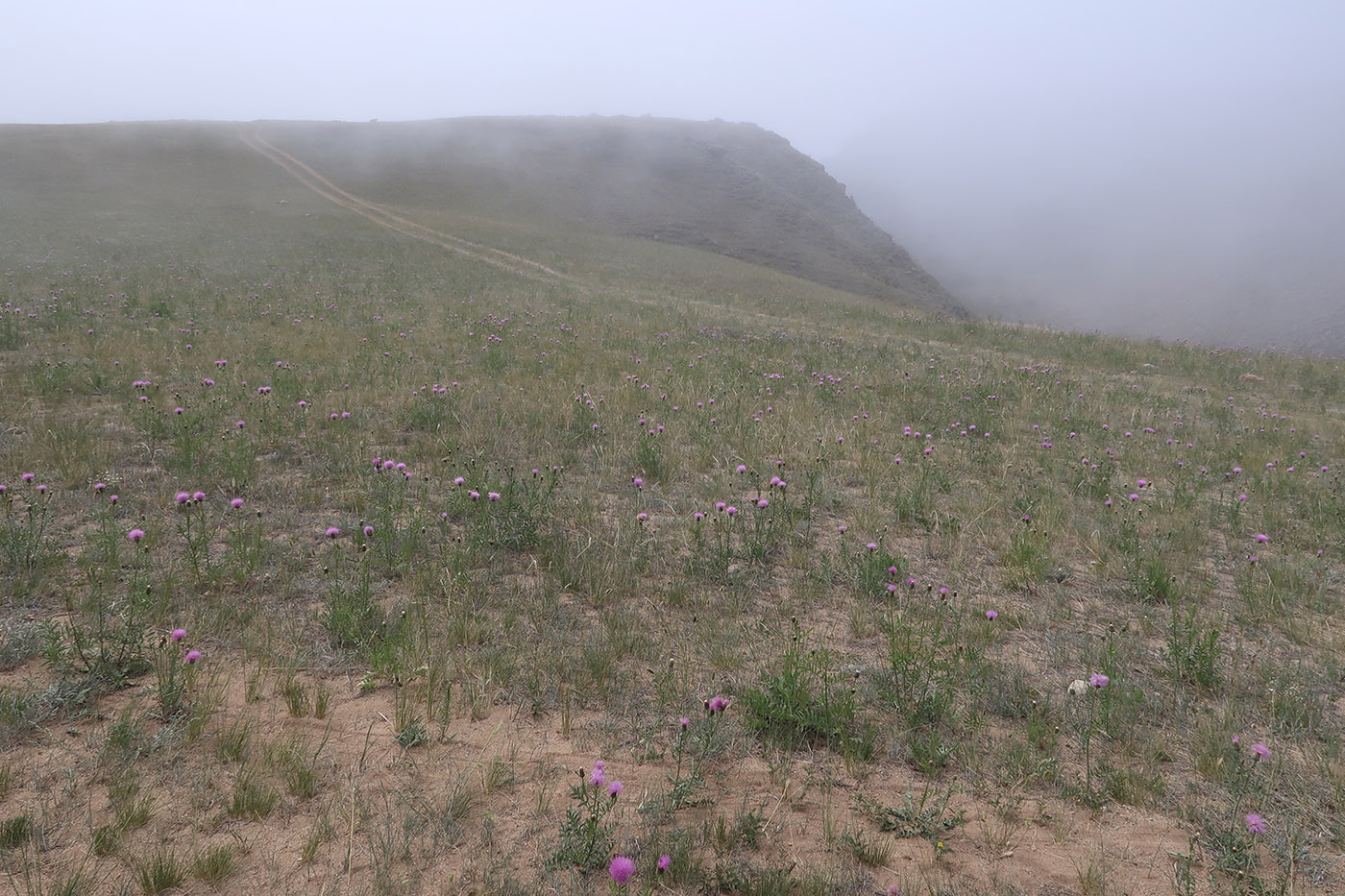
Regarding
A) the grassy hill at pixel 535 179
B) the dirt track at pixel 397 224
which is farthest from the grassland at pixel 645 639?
the grassy hill at pixel 535 179

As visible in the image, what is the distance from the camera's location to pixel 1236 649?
324 centimetres

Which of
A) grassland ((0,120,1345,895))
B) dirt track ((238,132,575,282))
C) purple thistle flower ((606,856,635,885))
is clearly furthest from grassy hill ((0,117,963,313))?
purple thistle flower ((606,856,635,885))

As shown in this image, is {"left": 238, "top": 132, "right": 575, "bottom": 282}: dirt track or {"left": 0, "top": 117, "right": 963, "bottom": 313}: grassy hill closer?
{"left": 238, "top": 132, "right": 575, "bottom": 282}: dirt track

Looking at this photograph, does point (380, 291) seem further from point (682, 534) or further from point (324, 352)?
point (682, 534)

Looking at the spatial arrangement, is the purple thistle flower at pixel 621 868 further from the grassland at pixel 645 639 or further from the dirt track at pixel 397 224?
the dirt track at pixel 397 224

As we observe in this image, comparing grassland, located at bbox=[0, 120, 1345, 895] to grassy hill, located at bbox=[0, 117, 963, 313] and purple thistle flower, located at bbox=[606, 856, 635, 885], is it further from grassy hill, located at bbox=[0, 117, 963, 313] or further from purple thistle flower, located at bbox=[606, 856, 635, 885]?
grassy hill, located at bbox=[0, 117, 963, 313]

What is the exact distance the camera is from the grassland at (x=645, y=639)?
2.07m

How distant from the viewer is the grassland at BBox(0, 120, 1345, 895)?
207 cm

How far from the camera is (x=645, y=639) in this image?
10.6 ft

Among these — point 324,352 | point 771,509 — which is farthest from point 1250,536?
point 324,352

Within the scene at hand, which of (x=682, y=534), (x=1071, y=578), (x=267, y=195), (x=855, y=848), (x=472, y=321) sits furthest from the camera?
(x=267, y=195)

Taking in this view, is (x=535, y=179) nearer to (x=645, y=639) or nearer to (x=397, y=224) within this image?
(x=397, y=224)

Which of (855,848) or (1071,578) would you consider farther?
(1071,578)

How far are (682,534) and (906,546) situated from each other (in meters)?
1.63
